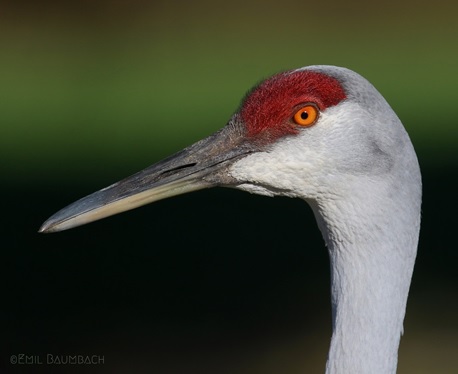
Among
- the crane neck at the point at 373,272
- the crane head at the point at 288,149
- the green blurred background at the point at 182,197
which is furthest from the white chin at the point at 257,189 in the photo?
the green blurred background at the point at 182,197

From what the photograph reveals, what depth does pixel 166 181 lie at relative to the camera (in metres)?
3.69

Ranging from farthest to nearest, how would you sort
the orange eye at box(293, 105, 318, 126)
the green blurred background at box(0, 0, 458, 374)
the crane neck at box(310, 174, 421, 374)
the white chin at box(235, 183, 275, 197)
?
the green blurred background at box(0, 0, 458, 374), the white chin at box(235, 183, 275, 197), the orange eye at box(293, 105, 318, 126), the crane neck at box(310, 174, 421, 374)

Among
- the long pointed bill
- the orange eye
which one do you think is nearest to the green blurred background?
the long pointed bill

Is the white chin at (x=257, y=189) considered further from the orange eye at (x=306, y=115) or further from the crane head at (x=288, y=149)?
the orange eye at (x=306, y=115)

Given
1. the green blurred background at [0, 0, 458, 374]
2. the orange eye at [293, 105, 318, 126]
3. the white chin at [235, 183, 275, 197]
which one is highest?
the green blurred background at [0, 0, 458, 374]

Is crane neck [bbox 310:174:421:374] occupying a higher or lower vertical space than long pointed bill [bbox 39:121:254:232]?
lower

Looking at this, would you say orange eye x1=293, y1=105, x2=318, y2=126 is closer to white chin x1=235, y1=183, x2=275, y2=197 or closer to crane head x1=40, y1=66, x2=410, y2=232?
crane head x1=40, y1=66, x2=410, y2=232

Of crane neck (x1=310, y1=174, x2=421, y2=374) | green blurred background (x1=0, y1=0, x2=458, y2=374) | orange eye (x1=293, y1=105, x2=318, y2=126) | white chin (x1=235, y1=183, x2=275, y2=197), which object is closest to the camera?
crane neck (x1=310, y1=174, x2=421, y2=374)

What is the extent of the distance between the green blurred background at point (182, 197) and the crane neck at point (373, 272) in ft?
11.8

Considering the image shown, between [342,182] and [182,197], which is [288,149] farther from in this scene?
[182,197]

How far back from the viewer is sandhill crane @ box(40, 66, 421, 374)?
11.5ft

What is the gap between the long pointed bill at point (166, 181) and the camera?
3.64 metres

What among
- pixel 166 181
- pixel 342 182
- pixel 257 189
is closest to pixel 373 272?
pixel 342 182

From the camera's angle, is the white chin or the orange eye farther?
the white chin
